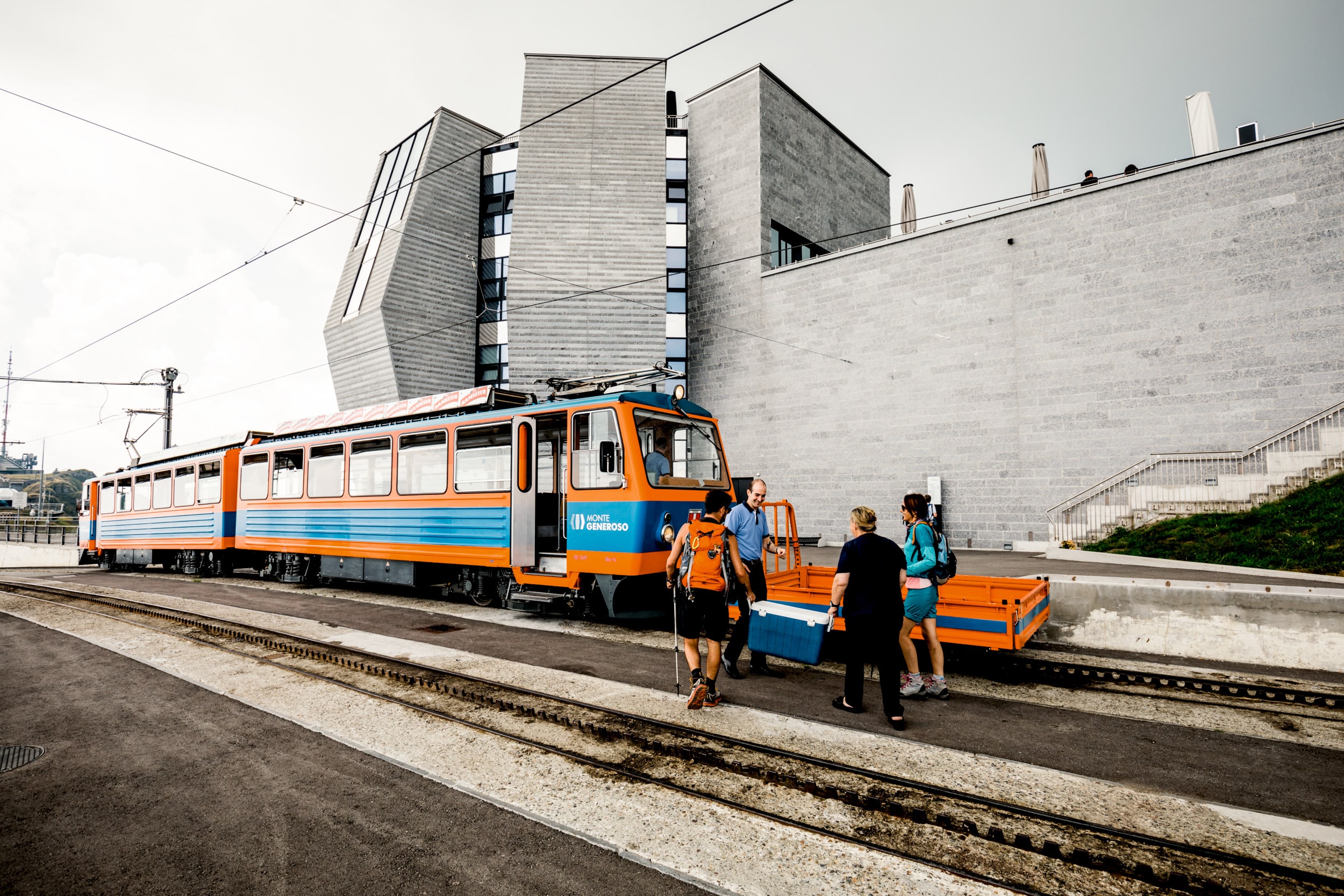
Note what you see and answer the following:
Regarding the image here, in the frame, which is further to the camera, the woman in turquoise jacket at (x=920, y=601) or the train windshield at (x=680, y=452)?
the train windshield at (x=680, y=452)

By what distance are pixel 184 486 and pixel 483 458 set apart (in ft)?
44.0

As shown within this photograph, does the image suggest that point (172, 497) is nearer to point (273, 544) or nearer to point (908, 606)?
point (273, 544)

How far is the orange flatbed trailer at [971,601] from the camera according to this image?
6.17 metres

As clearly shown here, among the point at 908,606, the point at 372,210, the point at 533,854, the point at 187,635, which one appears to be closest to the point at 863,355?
the point at 908,606

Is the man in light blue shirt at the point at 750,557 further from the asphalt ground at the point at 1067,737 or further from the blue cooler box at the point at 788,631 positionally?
the asphalt ground at the point at 1067,737

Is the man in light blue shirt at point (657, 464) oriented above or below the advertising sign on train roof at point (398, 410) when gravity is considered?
below

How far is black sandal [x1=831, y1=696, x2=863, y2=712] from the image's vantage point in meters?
5.55

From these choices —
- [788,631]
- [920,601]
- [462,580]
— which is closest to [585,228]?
[462,580]

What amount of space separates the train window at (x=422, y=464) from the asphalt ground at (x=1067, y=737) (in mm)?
3904

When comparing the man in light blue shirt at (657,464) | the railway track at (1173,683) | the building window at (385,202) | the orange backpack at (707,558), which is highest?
the building window at (385,202)

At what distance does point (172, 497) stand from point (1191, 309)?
28182mm

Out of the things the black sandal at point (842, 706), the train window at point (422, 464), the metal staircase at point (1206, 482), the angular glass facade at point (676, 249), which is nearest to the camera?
the black sandal at point (842, 706)

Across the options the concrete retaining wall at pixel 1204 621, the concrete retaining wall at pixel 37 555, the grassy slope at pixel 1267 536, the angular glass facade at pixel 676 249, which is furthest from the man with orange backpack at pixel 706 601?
the concrete retaining wall at pixel 37 555

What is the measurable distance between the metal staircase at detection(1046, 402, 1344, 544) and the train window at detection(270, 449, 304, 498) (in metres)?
19.0
